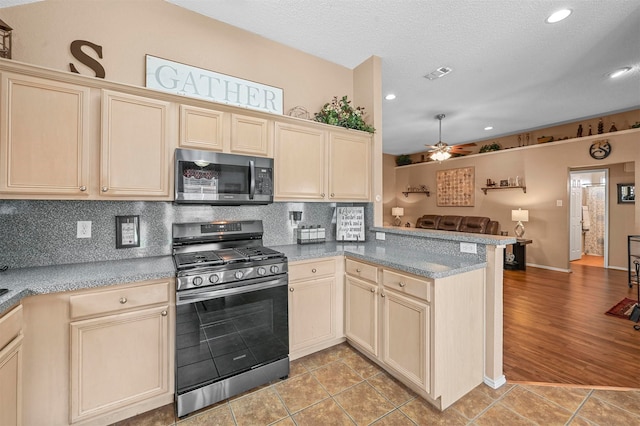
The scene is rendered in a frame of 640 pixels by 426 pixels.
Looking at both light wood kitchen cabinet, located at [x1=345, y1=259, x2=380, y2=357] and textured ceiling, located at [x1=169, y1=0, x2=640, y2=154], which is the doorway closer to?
textured ceiling, located at [x1=169, y1=0, x2=640, y2=154]

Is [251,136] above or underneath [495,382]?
above

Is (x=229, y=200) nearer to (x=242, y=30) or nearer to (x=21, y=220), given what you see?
(x=21, y=220)

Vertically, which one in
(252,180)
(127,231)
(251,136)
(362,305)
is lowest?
(362,305)

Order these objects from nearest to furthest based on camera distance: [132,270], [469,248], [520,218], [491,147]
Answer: [132,270] → [469,248] → [520,218] → [491,147]

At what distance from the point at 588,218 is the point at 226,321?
→ 9353mm

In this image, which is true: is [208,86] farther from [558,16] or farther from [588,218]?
[588,218]

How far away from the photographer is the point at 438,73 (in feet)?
11.6

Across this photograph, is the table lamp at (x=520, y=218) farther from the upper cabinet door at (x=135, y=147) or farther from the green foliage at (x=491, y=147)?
the upper cabinet door at (x=135, y=147)

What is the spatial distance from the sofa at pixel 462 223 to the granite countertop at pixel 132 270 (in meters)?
5.14

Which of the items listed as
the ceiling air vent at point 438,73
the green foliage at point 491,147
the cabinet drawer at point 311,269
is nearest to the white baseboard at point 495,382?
the cabinet drawer at point 311,269

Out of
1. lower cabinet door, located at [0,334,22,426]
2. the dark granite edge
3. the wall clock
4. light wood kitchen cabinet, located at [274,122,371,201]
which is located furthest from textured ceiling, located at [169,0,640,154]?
lower cabinet door, located at [0,334,22,426]

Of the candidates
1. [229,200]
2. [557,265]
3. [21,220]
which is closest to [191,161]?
[229,200]

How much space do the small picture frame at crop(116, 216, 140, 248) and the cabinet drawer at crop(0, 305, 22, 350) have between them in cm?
79

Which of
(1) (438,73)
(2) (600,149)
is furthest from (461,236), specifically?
(2) (600,149)
